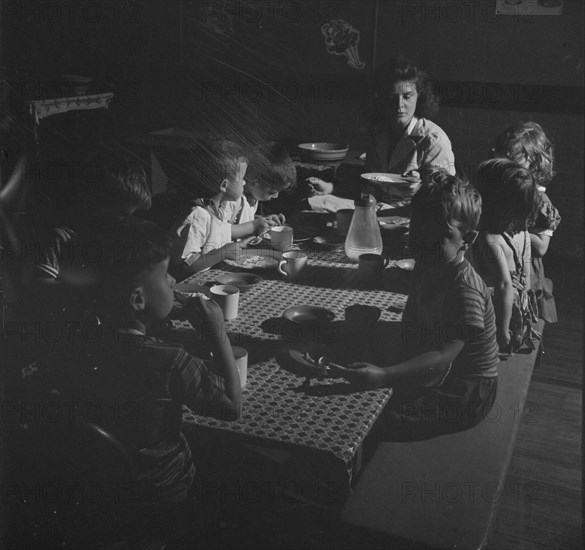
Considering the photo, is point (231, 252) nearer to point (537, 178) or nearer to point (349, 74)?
point (537, 178)

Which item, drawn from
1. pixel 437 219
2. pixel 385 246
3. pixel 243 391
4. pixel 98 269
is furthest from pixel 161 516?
pixel 385 246

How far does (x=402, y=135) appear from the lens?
3.12 m

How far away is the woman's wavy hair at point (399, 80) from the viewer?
10.4ft

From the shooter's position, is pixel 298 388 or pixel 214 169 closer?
pixel 298 388

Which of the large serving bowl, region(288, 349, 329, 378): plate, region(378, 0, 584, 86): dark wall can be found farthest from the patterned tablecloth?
region(378, 0, 584, 86): dark wall

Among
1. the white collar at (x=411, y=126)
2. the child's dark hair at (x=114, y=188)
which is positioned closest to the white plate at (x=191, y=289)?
the child's dark hair at (x=114, y=188)

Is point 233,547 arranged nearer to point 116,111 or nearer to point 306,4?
point 116,111

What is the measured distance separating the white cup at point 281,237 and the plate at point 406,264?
415mm

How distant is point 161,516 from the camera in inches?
60.0

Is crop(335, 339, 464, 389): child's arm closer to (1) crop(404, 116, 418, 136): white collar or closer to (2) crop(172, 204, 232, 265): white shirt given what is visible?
(2) crop(172, 204, 232, 265): white shirt

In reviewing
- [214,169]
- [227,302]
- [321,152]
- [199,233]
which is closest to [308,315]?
[227,302]

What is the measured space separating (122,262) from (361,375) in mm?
592

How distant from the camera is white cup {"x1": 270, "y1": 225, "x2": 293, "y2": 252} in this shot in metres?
2.32

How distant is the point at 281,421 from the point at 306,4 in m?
3.31
